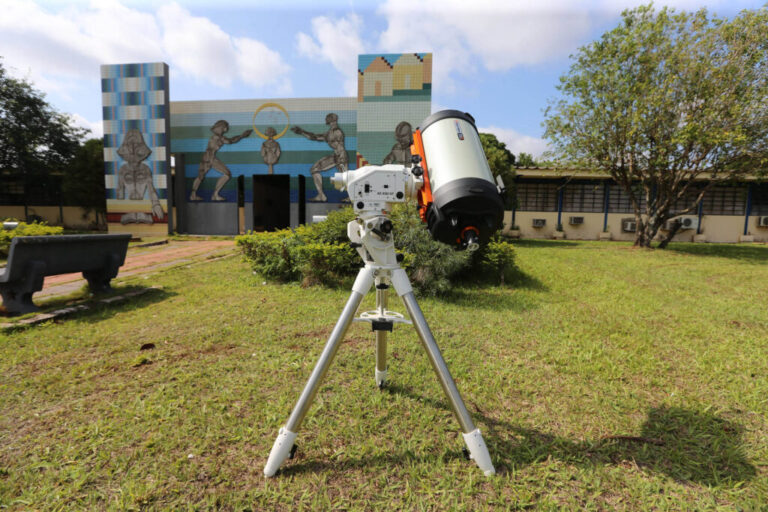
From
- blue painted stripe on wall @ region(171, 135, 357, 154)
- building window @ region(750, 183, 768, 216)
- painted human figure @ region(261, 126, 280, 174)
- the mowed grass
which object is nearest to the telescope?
the mowed grass

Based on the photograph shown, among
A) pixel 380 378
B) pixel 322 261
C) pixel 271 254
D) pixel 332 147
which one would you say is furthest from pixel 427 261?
pixel 332 147

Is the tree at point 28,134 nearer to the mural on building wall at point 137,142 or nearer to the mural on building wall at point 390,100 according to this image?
the mural on building wall at point 137,142

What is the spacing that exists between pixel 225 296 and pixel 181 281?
5.65 ft

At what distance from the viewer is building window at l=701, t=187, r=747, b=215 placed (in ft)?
61.9

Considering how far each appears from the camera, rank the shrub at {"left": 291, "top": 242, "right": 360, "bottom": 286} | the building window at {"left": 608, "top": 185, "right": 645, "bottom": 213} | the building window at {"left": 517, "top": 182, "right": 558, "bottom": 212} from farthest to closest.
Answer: the building window at {"left": 517, "top": 182, "right": 558, "bottom": 212} < the building window at {"left": 608, "top": 185, "right": 645, "bottom": 213} < the shrub at {"left": 291, "top": 242, "right": 360, "bottom": 286}

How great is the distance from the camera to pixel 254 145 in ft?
60.5

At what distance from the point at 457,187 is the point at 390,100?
1593cm

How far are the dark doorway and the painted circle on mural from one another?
2193 millimetres

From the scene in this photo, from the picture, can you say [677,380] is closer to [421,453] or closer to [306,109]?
[421,453]

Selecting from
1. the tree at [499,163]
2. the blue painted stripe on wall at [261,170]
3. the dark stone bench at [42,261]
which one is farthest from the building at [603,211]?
the dark stone bench at [42,261]

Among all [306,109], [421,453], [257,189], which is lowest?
[421,453]

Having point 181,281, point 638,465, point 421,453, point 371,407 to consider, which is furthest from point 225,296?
point 638,465

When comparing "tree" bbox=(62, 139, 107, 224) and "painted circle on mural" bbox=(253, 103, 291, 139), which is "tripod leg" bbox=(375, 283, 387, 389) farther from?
"tree" bbox=(62, 139, 107, 224)

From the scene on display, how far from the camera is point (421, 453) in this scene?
2.15 m
